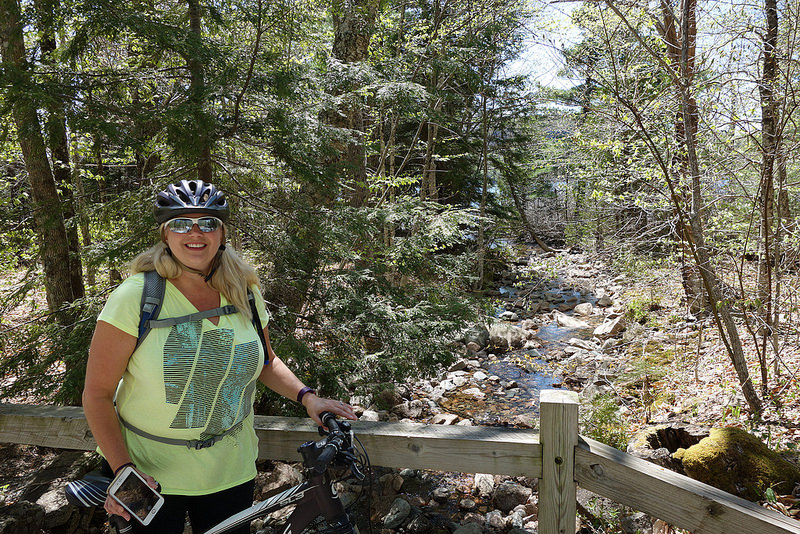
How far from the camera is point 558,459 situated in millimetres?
2344

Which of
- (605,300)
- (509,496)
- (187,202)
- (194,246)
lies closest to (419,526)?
(509,496)

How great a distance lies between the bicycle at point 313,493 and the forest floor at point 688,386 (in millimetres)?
3408

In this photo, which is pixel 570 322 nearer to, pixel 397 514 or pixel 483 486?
pixel 483 486

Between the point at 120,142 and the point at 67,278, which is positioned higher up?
the point at 120,142

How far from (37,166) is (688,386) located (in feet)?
28.8

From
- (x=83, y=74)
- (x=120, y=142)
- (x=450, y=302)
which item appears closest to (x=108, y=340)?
(x=120, y=142)

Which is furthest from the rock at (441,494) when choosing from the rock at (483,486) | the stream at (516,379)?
the stream at (516,379)

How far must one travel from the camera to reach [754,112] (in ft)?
16.9

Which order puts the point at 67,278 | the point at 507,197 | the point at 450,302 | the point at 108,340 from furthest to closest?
1. the point at 507,197
2. the point at 67,278
3. the point at 450,302
4. the point at 108,340

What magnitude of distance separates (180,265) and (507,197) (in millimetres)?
18048

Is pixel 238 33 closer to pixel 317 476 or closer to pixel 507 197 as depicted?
pixel 317 476

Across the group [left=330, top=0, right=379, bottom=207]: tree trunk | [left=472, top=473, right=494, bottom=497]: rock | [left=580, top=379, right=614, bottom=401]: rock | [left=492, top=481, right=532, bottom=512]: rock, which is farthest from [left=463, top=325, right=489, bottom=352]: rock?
[left=492, top=481, right=532, bottom=512]: rock

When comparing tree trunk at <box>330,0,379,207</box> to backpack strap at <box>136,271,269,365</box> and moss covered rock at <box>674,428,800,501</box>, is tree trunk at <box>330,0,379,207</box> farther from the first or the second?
→ backpack strap at <box>136,271,269,365</box>

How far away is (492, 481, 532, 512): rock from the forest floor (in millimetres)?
1653
